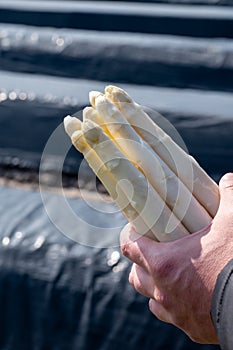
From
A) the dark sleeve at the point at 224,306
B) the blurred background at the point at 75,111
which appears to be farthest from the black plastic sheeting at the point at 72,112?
the dark sleeve at the point at 224,306

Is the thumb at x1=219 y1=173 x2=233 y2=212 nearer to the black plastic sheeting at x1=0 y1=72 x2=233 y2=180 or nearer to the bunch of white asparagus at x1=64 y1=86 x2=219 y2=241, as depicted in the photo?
the bunch of white asparagus at x1=64 y1=86 x2=219 y2=241

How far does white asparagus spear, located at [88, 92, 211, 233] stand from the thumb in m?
0.03

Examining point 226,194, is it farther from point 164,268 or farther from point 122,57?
point 122,57

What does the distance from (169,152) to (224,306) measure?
7.2 inches

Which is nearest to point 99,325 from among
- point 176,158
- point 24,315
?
point 24,315

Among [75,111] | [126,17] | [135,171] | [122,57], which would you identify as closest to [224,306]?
[135,171]

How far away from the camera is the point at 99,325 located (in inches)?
43.4

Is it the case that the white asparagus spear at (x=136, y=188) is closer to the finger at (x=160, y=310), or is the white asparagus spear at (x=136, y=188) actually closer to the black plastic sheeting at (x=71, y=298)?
the finger at (x=160, y=310)

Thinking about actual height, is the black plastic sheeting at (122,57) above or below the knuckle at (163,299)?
below

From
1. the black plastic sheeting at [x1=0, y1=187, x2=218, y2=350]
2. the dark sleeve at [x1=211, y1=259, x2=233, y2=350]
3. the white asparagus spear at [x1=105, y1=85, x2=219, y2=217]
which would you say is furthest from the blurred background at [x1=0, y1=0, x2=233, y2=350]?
the dark sleeve at [x1=211, y1=259, x2=233, y2=350]

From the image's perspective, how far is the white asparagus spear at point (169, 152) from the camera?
711mm

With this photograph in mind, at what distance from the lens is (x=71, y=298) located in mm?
1116

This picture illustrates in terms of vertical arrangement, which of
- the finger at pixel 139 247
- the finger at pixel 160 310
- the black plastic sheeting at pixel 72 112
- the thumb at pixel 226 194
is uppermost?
the thumb at pixel 226 194

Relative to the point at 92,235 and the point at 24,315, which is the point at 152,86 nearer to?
the point at 92,235
